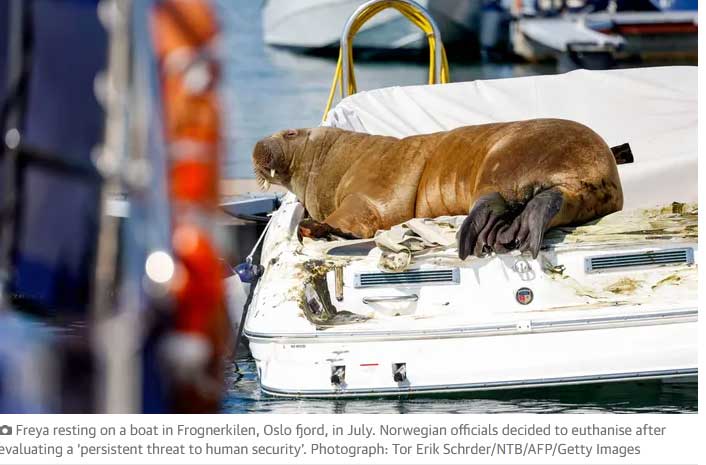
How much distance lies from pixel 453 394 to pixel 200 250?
214 centimetres

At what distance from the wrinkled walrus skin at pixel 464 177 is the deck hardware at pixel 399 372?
1.48 ft

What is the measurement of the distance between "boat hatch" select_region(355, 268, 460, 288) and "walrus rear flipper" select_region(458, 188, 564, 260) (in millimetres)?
85

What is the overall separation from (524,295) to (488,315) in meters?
0.15

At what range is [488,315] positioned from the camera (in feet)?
13.7

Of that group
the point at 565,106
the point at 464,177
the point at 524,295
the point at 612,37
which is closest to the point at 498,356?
the point at 524,295

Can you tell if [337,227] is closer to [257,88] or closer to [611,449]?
[611,449]

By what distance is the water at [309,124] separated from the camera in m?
4.22

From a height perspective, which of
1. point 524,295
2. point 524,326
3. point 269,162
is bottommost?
point 524,326

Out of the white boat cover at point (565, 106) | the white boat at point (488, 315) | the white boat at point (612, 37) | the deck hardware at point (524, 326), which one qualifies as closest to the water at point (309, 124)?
the white boat at point (488, 315)

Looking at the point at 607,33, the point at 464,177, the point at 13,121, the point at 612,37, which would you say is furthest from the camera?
the point at 607,33

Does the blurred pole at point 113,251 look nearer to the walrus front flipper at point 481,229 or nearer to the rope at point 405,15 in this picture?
the walrus front flipper at point 481,229

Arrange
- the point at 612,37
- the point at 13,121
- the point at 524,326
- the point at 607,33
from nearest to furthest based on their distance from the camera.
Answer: the point at 13,121
the point at 524,326
the point at 612,37
the point at 607,33

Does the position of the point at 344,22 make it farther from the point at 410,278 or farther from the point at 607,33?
the point at 410,278

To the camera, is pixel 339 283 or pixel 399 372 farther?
pixel 339 283
